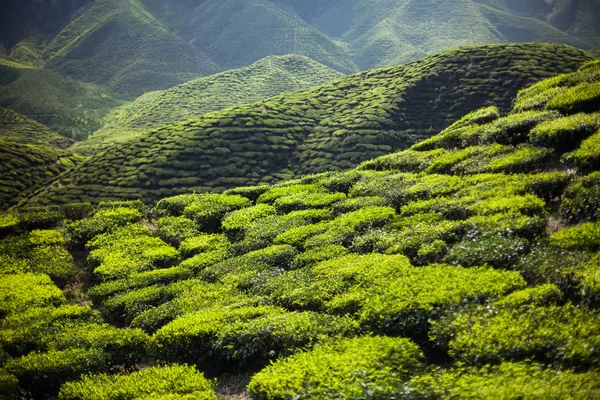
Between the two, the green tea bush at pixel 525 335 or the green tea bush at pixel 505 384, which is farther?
the green tea bush at pixel 525 335

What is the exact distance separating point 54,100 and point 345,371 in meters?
154

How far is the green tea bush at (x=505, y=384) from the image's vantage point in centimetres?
726

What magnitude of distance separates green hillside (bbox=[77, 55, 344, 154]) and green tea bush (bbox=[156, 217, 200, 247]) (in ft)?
255

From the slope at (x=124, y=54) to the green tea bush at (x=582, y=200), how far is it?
529ft

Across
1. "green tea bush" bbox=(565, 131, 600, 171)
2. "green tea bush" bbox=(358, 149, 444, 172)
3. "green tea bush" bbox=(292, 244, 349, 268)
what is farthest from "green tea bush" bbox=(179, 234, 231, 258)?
"green tea bush" bbox=(565, 131, 600, 171)

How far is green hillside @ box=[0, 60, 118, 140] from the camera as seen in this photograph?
125 m

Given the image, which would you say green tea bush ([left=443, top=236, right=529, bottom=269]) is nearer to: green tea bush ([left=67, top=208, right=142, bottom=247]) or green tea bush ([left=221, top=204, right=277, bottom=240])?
green tea bush ([left=221, top=204, right=277, bottom=240])

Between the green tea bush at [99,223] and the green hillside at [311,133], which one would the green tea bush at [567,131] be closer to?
the green tea bush at [99,223]

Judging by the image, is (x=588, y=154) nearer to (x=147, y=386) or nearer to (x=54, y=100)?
(x=147, y=386)

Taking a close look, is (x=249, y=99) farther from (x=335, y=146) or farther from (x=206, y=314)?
(x=206, y=314)

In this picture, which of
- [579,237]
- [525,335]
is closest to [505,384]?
[525,335]

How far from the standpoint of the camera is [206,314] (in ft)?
46.0

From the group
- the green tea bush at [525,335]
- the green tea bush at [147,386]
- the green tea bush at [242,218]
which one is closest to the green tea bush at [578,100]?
the green tea bush at [525,335]

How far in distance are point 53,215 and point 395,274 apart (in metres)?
21.6
